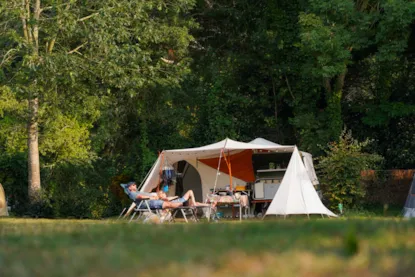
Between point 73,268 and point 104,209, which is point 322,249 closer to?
point 73,268

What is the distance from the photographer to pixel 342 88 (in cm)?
1980

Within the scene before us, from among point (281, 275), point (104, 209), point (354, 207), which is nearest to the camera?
point (281, 275)

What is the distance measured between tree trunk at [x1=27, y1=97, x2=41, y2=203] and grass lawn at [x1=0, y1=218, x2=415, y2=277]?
387 inches

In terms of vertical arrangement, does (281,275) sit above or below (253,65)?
below

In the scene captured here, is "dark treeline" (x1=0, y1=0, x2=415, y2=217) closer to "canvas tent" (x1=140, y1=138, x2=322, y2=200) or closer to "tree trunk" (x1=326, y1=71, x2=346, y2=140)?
"tree trunk" (x1=326, y1=71, x2=346, y2=140)

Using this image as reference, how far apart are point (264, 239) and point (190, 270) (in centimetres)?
95

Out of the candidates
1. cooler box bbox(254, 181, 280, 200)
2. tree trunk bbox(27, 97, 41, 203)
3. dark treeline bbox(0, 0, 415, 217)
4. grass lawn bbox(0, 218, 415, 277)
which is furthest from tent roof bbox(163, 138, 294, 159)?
grass lawn bbox(0, 218, 415, 277)

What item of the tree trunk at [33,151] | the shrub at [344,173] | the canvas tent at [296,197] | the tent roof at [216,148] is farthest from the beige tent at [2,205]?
the shrub at [344,173]

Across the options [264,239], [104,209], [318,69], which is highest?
[318,69]

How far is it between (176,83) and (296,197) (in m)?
4.66

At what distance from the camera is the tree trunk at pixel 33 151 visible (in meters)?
14.6

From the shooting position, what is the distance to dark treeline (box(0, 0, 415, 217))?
47.1ft

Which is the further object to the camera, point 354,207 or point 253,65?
point 253,65

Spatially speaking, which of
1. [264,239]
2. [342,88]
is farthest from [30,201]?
[264,239]
